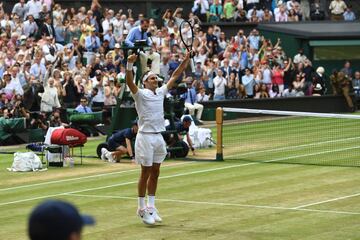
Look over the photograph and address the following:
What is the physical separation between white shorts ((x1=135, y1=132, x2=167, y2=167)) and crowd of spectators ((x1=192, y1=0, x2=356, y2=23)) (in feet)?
89.8

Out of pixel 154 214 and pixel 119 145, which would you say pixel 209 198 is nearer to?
pixel 154 214

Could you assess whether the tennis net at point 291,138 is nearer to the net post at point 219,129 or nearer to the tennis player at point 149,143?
the net post at point 219,129

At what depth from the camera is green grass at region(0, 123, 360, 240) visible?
13359 millimetres

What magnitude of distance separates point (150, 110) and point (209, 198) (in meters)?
3.10

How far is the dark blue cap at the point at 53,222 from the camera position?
402 cm

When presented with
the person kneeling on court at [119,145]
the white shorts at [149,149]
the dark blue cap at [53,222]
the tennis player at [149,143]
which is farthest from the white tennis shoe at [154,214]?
the dark blue cap at [53,222]

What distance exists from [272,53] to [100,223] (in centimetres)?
2595

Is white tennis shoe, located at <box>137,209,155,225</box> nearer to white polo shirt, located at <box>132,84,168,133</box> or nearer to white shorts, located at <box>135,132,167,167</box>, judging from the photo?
white shorts, located at <box>135,132,167,167</box>

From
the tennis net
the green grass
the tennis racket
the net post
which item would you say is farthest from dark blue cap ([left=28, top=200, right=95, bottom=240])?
the net post

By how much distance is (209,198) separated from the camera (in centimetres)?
1658

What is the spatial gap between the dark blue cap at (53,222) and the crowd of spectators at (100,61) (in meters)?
23.6

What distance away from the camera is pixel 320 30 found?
136ft

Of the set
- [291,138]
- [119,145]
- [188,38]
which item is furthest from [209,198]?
[291,138]

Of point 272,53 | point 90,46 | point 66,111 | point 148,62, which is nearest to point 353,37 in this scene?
point 272,53
